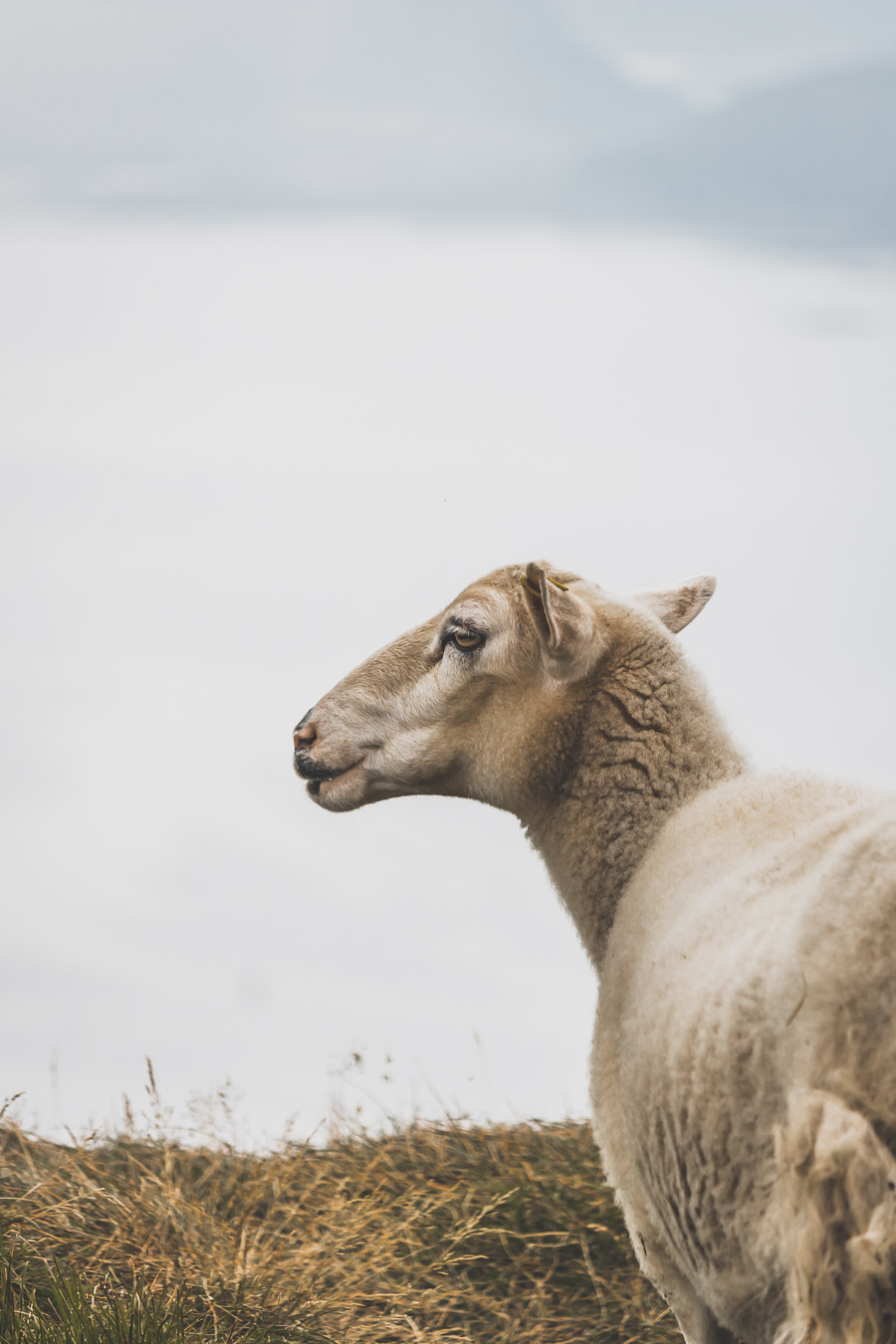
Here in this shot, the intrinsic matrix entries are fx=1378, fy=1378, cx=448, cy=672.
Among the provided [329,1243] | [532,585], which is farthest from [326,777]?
[329,1243]

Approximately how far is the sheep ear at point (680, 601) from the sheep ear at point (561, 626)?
503 millimetres

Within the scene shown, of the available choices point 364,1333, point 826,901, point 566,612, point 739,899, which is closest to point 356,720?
point 566,612

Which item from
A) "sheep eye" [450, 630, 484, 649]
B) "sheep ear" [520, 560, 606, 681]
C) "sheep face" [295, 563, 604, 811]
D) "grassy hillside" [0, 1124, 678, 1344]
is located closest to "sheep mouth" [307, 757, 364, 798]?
"sheep face" [295, 563, 604, 811]

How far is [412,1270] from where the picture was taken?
549 cm

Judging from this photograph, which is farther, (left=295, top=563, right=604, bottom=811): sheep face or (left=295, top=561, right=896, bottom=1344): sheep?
(left=295, top=563, right=604, bottom=811): sheep face

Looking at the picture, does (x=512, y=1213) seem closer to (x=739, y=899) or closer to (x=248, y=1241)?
(x=248, y=1241)

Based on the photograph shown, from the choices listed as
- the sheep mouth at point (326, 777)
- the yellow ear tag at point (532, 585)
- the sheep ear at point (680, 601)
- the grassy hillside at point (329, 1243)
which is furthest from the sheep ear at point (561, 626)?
the grassy hillside at point (329, 1243)

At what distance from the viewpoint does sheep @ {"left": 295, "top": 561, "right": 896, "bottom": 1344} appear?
9.22 ft

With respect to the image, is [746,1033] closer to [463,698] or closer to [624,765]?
[624,765]

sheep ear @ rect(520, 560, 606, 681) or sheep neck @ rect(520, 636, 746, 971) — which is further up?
sheep ear @ rect(520, 560, 606, 681)

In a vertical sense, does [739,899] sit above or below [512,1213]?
above

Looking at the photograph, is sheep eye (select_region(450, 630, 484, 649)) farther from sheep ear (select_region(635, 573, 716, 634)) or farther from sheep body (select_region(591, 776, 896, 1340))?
sheep body (select_region(591, 776, 896, 1340))

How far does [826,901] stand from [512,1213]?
3.44 m

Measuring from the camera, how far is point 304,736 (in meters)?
4.45
